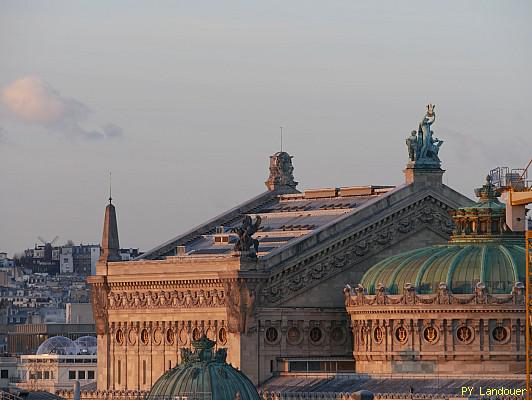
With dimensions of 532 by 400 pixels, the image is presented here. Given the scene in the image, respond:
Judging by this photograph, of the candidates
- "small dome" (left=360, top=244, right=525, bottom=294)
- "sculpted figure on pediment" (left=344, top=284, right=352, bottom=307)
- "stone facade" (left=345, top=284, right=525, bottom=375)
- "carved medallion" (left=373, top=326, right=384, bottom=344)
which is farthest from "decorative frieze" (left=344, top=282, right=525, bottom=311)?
"sculpted figure on pediment" (left=344, top=284, right=352, bottom=307)

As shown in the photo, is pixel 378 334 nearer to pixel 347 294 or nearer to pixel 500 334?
pixel 347 294

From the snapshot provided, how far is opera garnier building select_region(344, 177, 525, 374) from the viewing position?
191625mm

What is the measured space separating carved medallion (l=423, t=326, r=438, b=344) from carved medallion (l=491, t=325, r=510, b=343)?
3.23 meters

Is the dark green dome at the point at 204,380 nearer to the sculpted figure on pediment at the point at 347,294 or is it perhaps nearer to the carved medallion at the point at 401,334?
the carved medallion at the point at 401,334

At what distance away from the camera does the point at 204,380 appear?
586ft

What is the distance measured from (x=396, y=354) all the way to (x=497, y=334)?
6058mm

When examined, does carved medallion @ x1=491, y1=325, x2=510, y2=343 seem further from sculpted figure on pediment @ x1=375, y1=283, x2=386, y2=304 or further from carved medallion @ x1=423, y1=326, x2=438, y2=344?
sculpted figure on pediment @ x1=375, y1=283, x2=386, y2=304

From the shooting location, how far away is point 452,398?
603ft

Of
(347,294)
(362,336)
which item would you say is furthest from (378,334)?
(347,294)

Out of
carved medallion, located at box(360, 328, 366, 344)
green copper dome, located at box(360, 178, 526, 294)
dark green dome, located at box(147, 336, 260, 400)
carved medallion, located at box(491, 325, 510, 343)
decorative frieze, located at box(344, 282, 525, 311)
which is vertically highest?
green copper dome, located at box(360, 178, 526, 294)

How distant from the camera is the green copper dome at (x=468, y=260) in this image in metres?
193

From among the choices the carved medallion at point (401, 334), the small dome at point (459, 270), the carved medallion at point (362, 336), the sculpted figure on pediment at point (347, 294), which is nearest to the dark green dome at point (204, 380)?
the carved medallion at point (401, 334)

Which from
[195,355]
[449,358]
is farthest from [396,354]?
[195,355]

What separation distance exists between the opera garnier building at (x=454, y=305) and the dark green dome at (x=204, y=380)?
15302mm
